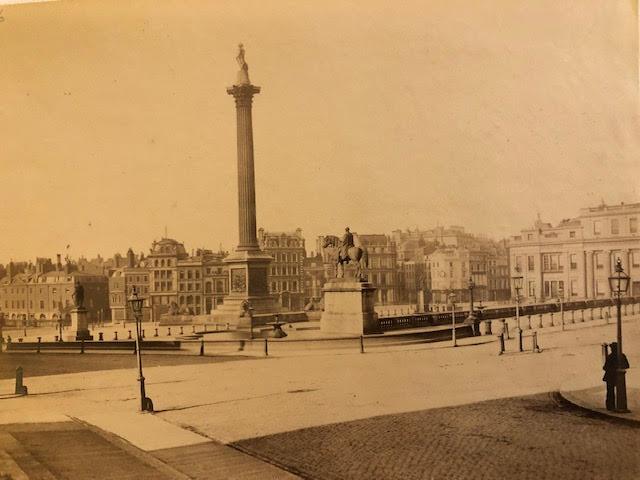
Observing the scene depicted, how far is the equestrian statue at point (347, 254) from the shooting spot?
17.9 metres

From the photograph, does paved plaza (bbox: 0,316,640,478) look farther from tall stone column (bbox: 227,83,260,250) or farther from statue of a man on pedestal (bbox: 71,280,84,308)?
tall stone column (bbox: 227,83,260,250)

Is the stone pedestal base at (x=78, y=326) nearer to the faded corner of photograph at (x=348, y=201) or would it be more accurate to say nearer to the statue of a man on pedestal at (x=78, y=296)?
the statue of a man on pedestal at (x=78, y=296)

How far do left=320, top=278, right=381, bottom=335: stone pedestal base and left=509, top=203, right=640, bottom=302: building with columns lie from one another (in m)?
8.19

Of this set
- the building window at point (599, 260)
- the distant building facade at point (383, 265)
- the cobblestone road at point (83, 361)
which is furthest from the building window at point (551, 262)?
the cobblestone road at point (83, 361)

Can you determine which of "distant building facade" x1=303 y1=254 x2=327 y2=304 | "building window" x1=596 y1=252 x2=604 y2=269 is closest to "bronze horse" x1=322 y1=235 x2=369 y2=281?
"building window" x1=596 y1=252 x2=604 y2=269

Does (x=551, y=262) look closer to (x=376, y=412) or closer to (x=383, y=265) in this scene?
(x=376, y=412)

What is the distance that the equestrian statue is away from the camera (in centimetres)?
1791

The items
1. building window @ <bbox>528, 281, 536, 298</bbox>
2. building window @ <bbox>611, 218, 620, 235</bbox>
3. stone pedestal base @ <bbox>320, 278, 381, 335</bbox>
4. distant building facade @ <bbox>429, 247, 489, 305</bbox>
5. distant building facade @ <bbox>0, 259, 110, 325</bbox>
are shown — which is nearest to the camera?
building window @ <bbox>611, 218, 620, 235</bbox>

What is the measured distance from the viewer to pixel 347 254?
19.4 metres

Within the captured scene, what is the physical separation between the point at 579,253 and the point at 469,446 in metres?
4.46

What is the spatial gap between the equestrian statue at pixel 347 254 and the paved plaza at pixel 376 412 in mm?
3250

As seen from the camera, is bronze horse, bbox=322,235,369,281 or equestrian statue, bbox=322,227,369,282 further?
bronze horse, bbox=322,235,369,281

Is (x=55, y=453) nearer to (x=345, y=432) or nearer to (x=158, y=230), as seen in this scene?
(x=345, y=432)

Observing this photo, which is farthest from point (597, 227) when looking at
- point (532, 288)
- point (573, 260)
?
point (532, 288)
